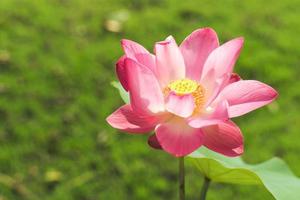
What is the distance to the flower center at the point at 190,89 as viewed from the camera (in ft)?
2.75

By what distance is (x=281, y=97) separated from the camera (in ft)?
8.86

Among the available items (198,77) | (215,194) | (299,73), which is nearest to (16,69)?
(215,194)

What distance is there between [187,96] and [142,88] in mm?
58

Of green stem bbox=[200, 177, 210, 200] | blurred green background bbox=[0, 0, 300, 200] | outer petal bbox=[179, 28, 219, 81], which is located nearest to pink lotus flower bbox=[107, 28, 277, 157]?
outer petal bbox=[179, 28, 219, 81]

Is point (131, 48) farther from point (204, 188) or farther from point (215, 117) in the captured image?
point (204, 188)

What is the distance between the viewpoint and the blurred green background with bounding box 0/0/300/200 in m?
2.33

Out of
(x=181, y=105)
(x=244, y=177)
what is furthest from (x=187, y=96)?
(x=244, y=177)

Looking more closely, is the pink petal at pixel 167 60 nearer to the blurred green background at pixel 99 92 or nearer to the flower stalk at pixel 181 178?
the flower stalk at pixel 181 178

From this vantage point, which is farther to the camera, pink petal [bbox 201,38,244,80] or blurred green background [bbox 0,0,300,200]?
blurred green background [bbox 0,0,300,200]

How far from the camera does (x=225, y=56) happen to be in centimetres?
83

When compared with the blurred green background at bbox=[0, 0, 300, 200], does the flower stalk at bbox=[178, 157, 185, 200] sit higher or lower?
higher

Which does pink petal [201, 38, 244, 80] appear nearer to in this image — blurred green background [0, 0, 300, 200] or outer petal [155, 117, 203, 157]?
outer petal [155, 117, 203, 157]

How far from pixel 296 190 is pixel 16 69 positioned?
1.98 meters

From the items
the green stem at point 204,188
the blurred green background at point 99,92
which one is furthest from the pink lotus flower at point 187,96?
the blurred green background at point 99,92
